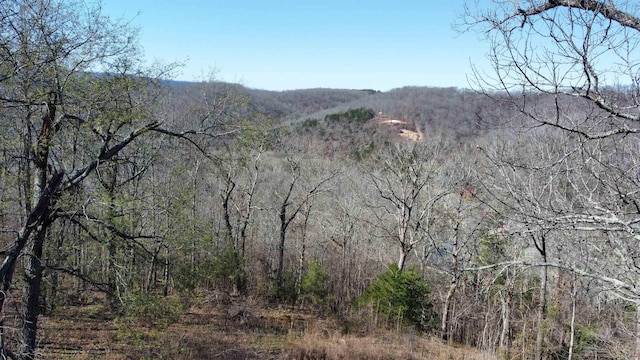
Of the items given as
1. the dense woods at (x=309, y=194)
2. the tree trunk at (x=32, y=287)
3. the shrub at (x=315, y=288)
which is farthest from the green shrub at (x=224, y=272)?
the tree trunk at (x=32, y=287)

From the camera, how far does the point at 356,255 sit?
17.1 meters

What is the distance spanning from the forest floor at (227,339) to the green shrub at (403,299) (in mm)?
589

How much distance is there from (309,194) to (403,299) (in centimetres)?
475

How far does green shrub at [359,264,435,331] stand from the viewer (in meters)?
11.2

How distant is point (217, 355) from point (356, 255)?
9.24 meters

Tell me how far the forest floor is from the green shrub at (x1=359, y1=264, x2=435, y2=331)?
59 cm

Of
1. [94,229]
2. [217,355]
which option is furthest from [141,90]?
[217,355]

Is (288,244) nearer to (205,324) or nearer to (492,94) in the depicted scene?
(205,324)

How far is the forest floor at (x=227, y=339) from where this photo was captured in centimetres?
812

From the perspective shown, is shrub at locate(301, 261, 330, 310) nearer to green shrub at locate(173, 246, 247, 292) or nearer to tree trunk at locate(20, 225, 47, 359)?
green shrub at locate(173, 246, 247, 292)

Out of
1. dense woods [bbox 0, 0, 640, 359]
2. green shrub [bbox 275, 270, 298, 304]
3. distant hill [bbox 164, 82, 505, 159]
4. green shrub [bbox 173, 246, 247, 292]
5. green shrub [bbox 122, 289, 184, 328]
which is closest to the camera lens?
dense woods [bbox 0, 0, 640, 359]

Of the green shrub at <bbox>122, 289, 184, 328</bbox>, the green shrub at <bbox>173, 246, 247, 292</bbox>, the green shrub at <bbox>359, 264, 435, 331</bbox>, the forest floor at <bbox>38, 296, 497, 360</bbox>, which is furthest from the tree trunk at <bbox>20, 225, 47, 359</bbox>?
the green shrub at <bbox>359, 264, 435, 331</bbox>

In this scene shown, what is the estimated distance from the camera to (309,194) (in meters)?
14.0

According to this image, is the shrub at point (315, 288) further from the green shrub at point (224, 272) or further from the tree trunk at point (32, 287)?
the tree trunk at point (32, 287)
